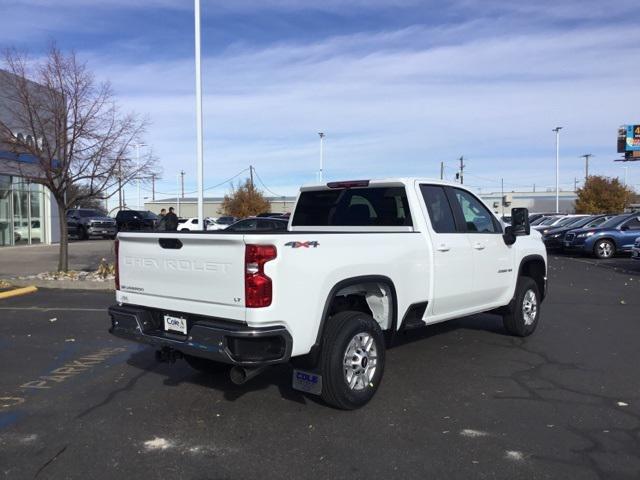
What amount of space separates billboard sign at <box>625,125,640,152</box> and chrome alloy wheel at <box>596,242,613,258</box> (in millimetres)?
28793

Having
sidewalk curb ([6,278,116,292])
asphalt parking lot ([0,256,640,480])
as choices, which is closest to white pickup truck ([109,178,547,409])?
asphalt parking lot ([0,256,640,480])

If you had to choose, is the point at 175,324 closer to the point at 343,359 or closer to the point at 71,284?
the point at 343,359

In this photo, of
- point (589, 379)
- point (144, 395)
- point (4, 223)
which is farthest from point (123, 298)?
point (4, 223)

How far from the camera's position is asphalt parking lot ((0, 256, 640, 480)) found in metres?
3.82

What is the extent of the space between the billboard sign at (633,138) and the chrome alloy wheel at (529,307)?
43.0 meters

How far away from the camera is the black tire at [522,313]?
23.8 ft

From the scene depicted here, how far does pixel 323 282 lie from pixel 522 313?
3915 mm

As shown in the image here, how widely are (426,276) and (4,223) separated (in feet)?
76.5

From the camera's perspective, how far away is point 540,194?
12119cm

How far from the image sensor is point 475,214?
6.70 meters

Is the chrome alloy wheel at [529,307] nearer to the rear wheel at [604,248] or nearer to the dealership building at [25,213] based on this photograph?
the rear wheel at [604,248]

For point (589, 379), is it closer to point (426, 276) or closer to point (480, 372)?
point (480, 372)

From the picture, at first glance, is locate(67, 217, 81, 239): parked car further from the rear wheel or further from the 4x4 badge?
the 4x4 badge

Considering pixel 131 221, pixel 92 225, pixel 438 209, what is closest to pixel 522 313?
pixel 438 209
